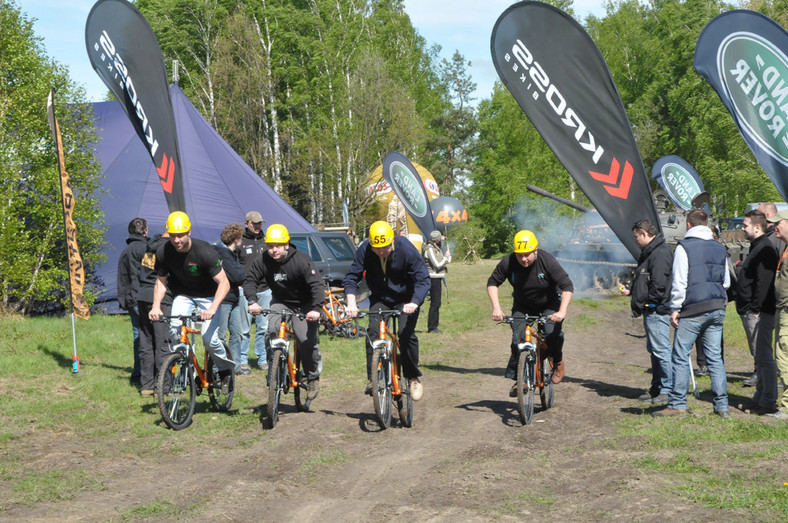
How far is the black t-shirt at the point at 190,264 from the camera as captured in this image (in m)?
7.79

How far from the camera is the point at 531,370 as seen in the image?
26.2 ft

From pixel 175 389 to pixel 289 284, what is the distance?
5.06ft

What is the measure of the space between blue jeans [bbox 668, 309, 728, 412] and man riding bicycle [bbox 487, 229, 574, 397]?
120cm

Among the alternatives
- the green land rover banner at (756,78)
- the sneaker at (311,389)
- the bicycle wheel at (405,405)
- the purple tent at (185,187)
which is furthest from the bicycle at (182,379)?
the purple tent at (185,187)

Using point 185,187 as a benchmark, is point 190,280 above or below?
below

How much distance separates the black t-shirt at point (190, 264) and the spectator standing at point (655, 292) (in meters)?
4.48

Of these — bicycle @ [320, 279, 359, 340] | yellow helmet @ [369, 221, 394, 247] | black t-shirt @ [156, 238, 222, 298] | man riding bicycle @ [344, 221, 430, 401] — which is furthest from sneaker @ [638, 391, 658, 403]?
bicycle @ [320, 279, 359, 340]

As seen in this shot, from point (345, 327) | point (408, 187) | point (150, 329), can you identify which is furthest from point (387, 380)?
point (408, 187)

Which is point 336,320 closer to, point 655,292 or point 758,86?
point 655,292

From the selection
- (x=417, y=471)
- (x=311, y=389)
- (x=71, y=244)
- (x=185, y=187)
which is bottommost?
(x=417, y=471)

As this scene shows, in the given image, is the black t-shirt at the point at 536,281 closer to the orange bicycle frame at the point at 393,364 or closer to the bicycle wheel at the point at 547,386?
the bicycle wheel at the point at 547,386

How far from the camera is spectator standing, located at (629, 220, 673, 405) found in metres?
8.34

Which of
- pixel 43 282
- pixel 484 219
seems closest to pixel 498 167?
pixel 484 219

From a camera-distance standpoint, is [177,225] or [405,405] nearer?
[177,225]
